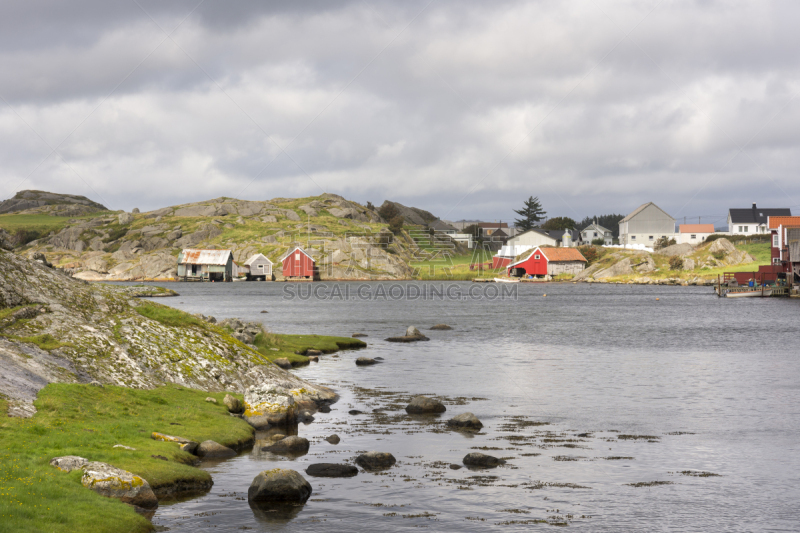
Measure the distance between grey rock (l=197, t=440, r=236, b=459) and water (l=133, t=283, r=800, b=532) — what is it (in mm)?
576

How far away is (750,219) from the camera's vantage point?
190 metres

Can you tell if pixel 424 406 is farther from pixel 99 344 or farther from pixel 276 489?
pixel 99 344

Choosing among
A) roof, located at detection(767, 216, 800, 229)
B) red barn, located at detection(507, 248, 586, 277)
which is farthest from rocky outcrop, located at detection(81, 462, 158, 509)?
red barn, located at detection(507, 248, 586, 277)

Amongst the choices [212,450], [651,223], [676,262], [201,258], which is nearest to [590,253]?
[651,223]

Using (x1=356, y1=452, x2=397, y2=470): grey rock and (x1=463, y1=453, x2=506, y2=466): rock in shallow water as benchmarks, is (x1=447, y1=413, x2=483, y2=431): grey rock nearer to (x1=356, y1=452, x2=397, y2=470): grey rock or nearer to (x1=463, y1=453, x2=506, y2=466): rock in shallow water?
(x1=463, y1=453, x2=506, y2=466): rock in shallow water

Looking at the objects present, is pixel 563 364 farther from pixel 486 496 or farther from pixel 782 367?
pixel 486 496

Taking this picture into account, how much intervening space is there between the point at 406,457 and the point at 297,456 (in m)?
3.70

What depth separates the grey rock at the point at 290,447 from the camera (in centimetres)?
2198

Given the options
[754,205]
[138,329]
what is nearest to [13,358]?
[138,329]

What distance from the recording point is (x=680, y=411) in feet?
98.5

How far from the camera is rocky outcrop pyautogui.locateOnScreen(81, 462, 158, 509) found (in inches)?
580

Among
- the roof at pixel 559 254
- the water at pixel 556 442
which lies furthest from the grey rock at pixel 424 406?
the roof at pixel 559 254

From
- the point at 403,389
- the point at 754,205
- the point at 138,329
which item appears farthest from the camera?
the point at 754,205

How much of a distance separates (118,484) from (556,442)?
50.4 ft
